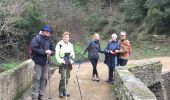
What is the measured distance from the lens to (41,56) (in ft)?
38.1

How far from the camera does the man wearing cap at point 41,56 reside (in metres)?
11.5

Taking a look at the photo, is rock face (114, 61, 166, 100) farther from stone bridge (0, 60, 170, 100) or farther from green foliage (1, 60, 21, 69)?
green foliage (1, 60, 21, 69)

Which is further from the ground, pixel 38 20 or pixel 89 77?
pixel 38 20

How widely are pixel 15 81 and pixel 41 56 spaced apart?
1282 millimetres

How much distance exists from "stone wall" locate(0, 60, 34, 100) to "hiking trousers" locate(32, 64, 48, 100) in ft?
2.07

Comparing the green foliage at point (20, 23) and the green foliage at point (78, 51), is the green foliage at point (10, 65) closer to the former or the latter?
the green foliage at point (20, 23)

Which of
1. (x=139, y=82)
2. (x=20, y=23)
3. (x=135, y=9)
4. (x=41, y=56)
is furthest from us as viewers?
(x=135, y=9)

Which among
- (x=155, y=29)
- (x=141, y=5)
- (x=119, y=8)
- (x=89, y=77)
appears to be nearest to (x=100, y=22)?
(x=119, y=8)

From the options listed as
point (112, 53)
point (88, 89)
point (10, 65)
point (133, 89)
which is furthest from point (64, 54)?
point (10, 65)

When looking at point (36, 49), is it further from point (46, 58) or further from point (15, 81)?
point (15, 81)

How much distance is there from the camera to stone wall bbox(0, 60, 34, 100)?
11205 millimetres

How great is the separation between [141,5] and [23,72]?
947 inches

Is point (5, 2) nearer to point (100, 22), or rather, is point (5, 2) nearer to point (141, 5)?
point (141, 5)

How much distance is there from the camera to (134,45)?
1230 inches
